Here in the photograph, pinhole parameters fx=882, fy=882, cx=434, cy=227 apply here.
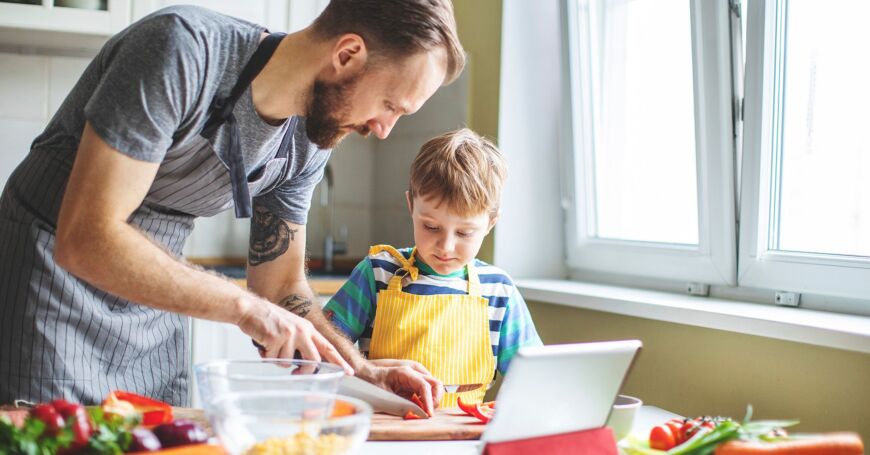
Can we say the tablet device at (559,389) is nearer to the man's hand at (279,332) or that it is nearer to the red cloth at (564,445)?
the red cloth at (564,445)

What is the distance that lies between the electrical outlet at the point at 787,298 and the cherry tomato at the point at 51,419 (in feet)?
4.86

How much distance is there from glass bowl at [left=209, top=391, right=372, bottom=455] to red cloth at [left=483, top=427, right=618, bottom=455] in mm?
161

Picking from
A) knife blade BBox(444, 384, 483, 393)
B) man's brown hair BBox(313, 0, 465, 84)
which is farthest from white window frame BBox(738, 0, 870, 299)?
man's brown hair BBox(313, 0, 465, 84)

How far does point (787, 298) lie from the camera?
1.89 m

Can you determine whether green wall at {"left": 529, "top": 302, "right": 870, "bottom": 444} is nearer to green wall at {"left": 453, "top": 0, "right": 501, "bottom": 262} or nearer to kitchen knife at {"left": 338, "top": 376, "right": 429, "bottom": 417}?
kitchen knife at {"left": 338, "top": 376, "right": 429, "bottom": 417}

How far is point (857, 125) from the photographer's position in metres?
1.78

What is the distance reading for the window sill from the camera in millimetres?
1559

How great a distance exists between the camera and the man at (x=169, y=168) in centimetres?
122

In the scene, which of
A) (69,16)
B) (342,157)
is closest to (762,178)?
(342,157)

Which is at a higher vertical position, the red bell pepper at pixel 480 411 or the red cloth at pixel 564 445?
the red cloth at pixel 564 445

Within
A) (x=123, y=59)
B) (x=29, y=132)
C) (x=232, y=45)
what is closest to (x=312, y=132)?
(x=232, y=45)

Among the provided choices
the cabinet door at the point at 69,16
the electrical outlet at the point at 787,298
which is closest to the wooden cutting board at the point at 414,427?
the electrical outlet at the point at 787,298

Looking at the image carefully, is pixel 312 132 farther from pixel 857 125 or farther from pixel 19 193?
pixel 857 125

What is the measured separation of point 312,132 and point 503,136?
1128 millimetres
